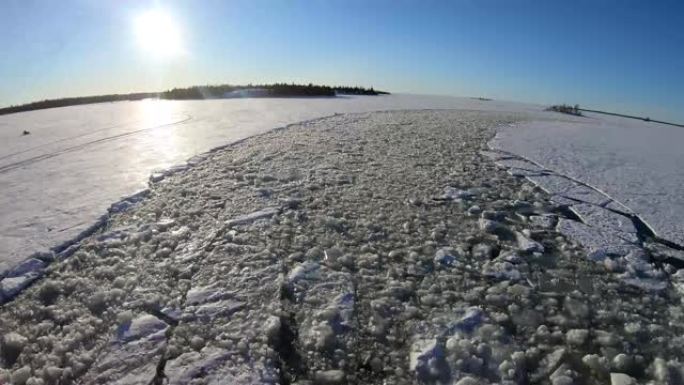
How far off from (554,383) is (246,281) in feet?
5.61

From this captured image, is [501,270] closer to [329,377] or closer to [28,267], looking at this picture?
[329,377]

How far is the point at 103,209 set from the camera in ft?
11.4

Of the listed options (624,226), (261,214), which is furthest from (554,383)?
(261,214)

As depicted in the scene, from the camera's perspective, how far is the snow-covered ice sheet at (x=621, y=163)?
3.80 m

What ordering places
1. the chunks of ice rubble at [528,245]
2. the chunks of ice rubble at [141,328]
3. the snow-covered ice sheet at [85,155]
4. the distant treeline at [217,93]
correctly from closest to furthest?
the chunks of ice rubble at [141,328], the chunks of ice rubble at [528,245], the snow-covered ice sheet at [85,155], the distant treeline at [217,93]

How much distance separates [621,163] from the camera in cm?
554

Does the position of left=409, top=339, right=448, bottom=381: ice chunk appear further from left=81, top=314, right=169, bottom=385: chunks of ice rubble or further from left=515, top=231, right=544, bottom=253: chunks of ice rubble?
left=515, top=231, right=544, bottom=253: chunks of ice rubble

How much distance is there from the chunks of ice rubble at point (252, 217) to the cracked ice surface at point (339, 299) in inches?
0.7

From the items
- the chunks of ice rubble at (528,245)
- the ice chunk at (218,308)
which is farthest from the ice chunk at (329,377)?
the chunks of ice rubble at (528,245)

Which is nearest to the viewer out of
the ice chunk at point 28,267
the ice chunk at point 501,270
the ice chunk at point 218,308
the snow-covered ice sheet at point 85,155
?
the ice chunk at point 218,308

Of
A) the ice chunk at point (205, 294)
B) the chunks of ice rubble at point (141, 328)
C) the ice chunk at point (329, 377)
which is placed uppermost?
the ice chunk at point (205, 294)

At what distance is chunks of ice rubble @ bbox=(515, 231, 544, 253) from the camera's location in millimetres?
3061

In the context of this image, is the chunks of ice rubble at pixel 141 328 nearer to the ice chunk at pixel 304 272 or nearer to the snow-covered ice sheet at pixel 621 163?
the ice chunk at pixel 304 272

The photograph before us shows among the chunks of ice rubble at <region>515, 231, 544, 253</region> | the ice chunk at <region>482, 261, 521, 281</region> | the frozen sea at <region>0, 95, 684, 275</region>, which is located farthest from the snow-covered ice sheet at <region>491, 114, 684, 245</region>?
the ice chunk at <region>482, 261, 521, 281</region>
